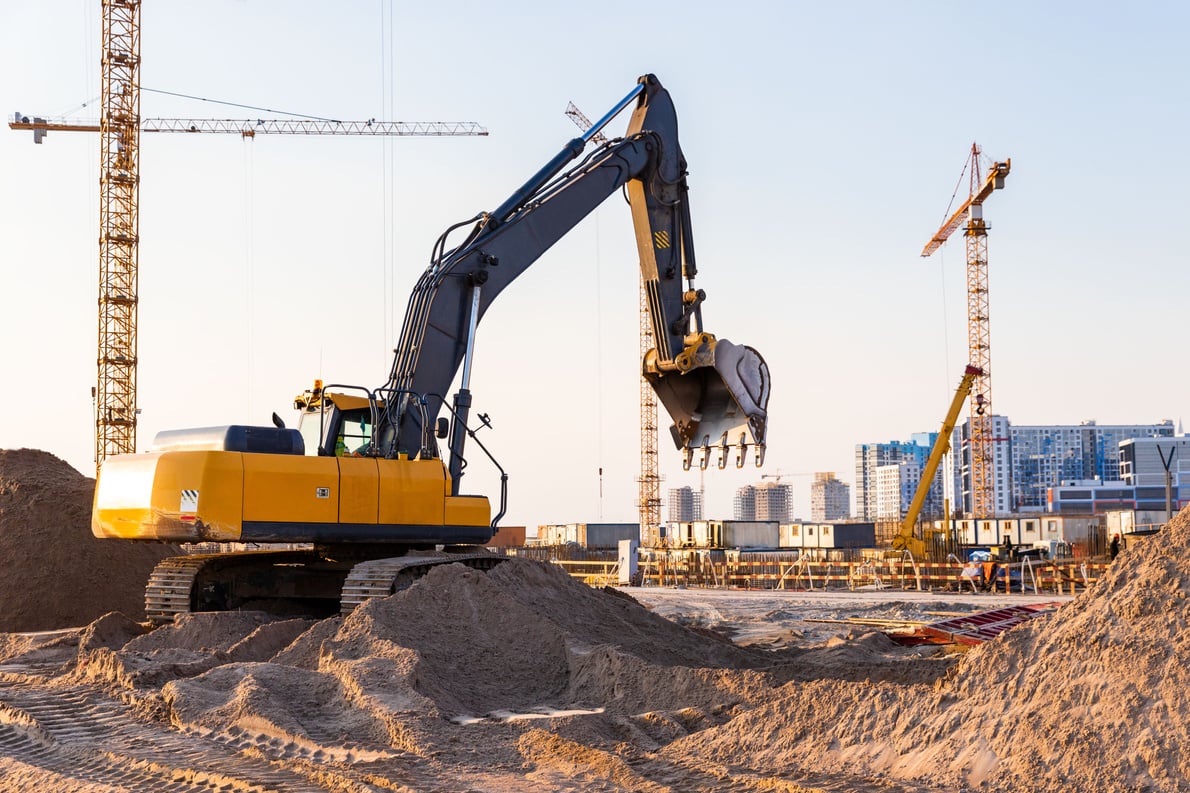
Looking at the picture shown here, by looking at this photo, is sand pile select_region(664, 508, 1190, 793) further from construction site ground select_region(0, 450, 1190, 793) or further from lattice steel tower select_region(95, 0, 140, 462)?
lattice steel tower select_region(95, 0, 140, 462)

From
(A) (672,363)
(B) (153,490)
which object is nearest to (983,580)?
(A) (672,363)

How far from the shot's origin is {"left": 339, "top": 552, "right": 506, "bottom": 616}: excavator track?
12320 mm

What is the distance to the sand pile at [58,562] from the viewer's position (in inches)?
694

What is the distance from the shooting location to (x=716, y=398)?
1602 cm

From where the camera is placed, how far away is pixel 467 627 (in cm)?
1153

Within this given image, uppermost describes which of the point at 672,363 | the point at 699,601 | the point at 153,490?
the point at 672,363

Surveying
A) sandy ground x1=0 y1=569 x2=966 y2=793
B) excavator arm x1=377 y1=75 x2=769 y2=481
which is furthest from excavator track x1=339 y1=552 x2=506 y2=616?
excavator arm x1=377 y1=75 x2=769 y2=481

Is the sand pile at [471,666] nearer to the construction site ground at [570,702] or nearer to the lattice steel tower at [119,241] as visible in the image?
the construction site ground at [570,702]

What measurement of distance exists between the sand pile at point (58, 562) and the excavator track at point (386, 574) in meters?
6.64

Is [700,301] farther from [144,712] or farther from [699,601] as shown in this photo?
[699,601]

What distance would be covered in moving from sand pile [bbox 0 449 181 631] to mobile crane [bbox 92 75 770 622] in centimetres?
418

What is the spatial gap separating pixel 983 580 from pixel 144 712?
25111 millimetres

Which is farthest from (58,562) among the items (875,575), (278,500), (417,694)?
(875,575)

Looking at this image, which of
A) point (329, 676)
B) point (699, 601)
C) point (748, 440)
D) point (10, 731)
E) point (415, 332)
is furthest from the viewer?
point (699, 601)
